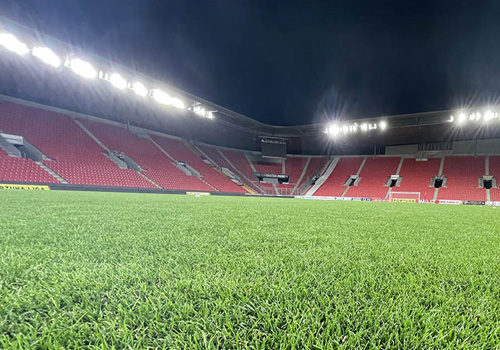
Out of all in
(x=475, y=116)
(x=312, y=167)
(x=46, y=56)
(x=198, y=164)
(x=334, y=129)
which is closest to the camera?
(x=46, y=56)

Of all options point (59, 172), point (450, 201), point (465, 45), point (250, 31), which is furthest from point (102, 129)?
point (450, 201)

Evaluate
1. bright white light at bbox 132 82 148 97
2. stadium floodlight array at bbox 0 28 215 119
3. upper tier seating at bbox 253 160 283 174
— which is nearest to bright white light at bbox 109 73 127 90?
stadium floodlight array at bbox 0 28 215 119

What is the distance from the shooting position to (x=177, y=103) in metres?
18.8

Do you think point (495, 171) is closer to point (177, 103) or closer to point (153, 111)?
point (177, 103)

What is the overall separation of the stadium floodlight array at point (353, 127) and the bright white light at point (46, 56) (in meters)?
22.0

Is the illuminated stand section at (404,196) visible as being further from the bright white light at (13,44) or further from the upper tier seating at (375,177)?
the bright white light at (13,44)

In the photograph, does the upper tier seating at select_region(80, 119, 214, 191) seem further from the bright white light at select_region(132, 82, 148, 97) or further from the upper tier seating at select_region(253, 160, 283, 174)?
the upper tier seating at select_region(253, 160, 283, 174)

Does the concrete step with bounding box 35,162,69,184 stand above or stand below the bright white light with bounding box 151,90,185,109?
below

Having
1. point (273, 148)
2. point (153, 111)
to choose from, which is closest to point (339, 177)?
point (273, 148)

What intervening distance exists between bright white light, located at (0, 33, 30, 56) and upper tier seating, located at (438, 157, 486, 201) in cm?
3016

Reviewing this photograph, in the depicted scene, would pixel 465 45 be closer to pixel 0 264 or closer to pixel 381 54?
pixel 381 54

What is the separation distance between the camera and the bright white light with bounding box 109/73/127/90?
15250 mm

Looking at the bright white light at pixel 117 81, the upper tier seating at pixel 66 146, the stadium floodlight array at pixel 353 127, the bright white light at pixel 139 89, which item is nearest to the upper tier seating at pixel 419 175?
the stadium floodlight array at pixel 353 127

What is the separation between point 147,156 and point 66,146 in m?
5.68
